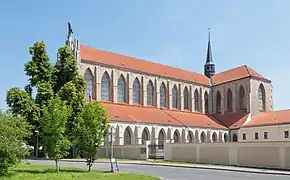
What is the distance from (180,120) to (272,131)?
15840 mm


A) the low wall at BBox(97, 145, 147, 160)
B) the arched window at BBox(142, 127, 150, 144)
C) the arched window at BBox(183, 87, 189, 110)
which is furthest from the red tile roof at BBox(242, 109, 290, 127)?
the low wall at BBox(97, 145, 147, 160)

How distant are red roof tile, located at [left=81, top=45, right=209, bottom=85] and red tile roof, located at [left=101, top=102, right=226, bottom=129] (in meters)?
7.24

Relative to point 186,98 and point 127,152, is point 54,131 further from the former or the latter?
point 186,98

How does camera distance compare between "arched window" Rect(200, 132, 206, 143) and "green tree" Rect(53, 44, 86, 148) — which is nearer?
"green tree" Rect(53, 44, 86, 148)

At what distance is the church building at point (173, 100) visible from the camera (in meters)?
59.1

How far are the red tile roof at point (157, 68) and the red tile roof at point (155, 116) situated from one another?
726cm

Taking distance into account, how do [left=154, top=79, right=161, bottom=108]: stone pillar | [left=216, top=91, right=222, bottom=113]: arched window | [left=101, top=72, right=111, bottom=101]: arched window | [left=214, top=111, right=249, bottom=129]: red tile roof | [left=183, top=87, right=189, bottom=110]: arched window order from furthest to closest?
[left=216, top=91, right=222, bottom=113]: arched window, [left=183, top=87, right=189, bottom=110]: arched window, [left=214, top=111, right=249, bottom=129]: red tile roof, [left=154, top=79, right=161, bottom=108]: stone pillar, [left=101, top=72, right=111, bottom=101]: arched window

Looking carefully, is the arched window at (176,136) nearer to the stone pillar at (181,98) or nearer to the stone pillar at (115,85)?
the stone pillar at (115,85)

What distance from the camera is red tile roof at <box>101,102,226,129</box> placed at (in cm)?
5804

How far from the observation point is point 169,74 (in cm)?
7525

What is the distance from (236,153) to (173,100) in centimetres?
4016

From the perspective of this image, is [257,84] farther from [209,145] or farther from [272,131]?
[209,145]

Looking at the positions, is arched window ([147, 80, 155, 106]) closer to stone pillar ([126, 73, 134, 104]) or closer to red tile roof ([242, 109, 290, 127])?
stone pillar ([126, 73, 134, 104])

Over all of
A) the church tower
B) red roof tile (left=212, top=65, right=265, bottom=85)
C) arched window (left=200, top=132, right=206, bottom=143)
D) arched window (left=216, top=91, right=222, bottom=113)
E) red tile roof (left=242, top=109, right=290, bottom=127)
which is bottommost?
arched window (left=200, top=132, right=206, bottom=143)
